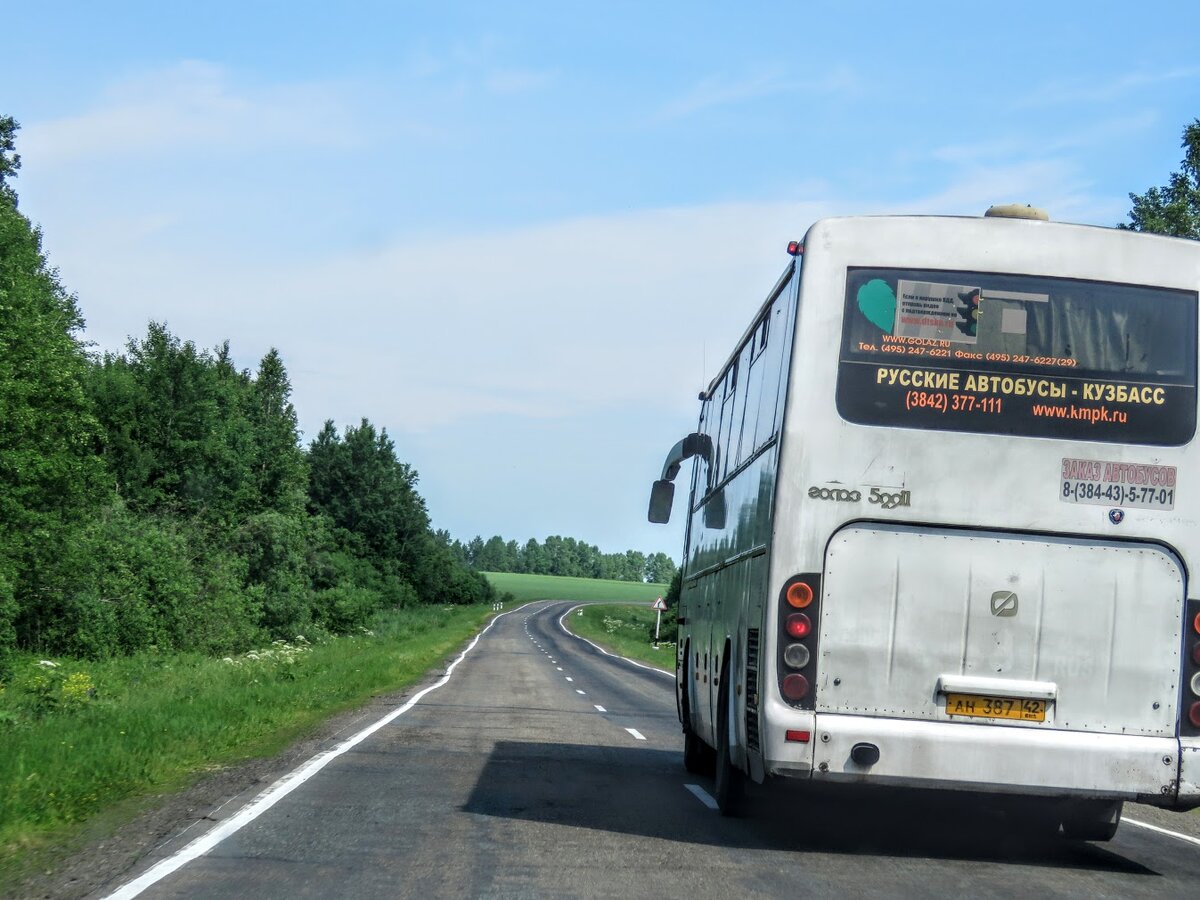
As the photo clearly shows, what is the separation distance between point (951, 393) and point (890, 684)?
177 centimetres

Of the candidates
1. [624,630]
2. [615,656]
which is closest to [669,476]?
[615,656]

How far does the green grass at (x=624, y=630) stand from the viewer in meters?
62.6

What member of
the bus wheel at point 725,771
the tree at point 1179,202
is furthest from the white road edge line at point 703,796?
the tree at point 1179,202

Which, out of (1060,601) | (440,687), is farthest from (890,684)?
(440,687)

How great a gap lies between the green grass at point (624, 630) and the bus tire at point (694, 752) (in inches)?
1396

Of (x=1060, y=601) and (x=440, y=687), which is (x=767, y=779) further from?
(x=440, y=687)

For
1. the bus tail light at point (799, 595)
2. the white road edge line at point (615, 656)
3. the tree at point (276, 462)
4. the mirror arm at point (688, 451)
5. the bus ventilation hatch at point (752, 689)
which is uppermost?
the tree at point (276, 462)

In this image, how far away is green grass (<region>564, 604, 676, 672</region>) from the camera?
62.6 metres

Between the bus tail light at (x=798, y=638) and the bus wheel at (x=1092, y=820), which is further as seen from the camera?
the bus wheel at (x=1092, y=820)

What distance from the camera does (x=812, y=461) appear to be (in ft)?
28.0

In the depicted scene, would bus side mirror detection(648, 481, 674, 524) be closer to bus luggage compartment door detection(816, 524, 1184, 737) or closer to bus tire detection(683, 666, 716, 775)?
bus tire detection(683, 666, 716, 775)

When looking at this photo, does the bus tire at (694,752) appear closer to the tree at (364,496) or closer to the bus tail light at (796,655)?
the bus tail light at (796,655)

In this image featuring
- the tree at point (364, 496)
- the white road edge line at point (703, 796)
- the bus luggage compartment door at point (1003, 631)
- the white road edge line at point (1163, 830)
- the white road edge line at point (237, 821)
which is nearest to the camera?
the white road edge line at point (237, 821)

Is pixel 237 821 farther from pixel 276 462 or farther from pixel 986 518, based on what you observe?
pixel 276 462
